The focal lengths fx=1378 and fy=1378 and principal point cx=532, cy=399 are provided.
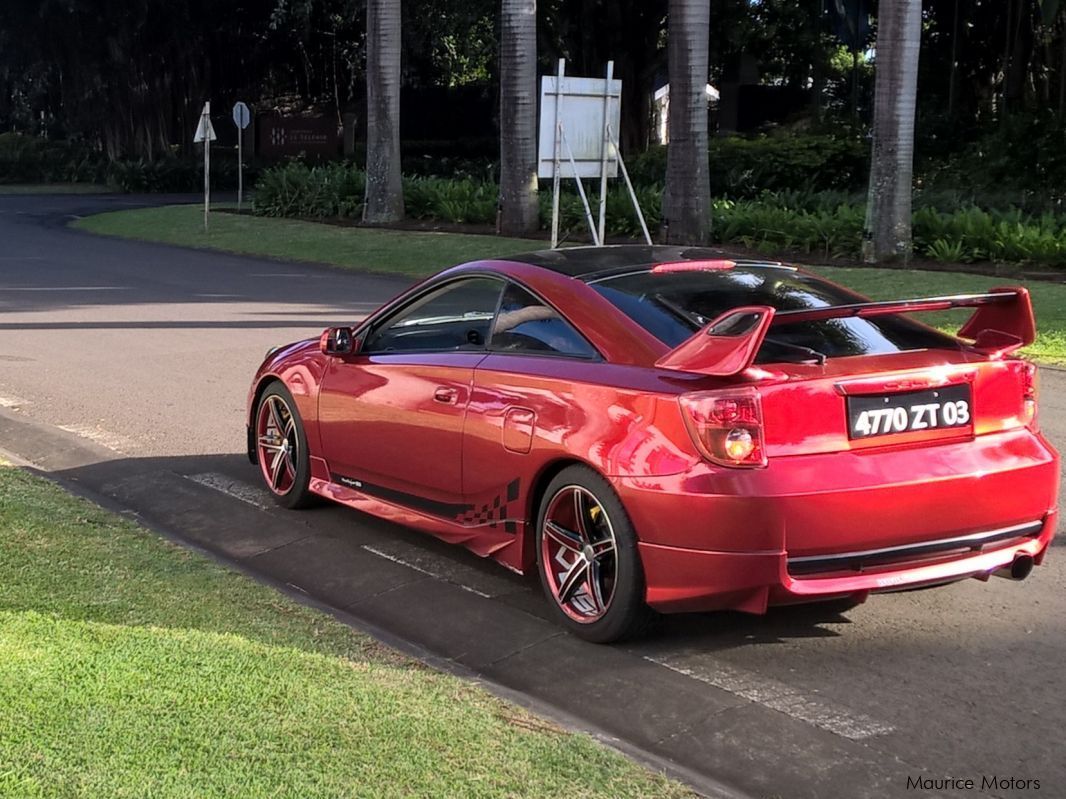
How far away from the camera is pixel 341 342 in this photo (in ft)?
22.6

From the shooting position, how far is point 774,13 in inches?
1427

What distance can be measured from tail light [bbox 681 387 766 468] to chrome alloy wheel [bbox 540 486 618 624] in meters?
0.58

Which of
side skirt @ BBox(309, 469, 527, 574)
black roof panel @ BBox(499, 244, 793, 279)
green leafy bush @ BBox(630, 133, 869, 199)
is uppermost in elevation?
green leafy bush @ BBox(630, 133, 869, 199)

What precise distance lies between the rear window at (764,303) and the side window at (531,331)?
0.22 metres

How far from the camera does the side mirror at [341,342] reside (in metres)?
6.88

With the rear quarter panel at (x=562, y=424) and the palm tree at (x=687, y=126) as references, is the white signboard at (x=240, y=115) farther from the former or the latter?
the rear quarter panel at (x=562, y=424)

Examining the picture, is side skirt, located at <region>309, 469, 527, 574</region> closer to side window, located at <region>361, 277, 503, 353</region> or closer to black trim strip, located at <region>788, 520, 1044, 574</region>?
side window, located at <region>361, 277, 503, 353</region>

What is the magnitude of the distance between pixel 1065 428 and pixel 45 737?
297 inches

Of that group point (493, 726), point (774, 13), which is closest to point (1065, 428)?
point (493, 726)

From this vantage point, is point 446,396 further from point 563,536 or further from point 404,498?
point 563,536

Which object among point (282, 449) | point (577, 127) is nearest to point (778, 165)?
point (577, 127)

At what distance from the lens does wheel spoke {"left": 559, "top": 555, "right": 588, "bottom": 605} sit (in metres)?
5.42

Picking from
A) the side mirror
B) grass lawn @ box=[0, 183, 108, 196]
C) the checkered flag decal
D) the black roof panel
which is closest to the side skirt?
the checkered flag decal

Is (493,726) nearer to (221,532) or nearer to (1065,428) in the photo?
(221,532)
